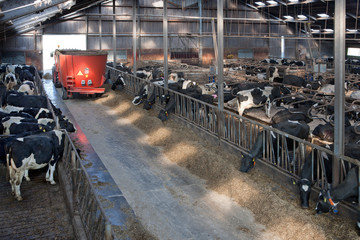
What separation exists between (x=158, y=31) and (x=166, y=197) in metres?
33.8

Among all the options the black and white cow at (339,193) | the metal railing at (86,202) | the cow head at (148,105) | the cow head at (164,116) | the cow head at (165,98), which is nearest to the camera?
the metal railing at (86,202)

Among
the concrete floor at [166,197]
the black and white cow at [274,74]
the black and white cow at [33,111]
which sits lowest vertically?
the concrete floor at [166,197]

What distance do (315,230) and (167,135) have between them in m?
8.02

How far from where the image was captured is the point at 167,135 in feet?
51.1

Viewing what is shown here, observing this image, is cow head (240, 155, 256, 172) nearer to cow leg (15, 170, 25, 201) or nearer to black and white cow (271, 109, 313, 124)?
black and white cow (271, 109, 313, 124)

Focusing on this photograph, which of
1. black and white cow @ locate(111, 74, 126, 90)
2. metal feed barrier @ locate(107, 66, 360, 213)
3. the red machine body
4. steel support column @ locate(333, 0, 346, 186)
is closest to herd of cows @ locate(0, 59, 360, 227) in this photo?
metal feed barrier @ locate(107, 66, 360, 213)

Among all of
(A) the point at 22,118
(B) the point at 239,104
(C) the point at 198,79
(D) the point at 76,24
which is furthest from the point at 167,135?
(D) the point at 76,24

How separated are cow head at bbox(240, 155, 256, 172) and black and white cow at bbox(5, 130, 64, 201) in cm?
461

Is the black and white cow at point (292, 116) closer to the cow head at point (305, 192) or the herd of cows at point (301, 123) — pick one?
the herd of cows at point (301, 123)

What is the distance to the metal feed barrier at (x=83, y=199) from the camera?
6785mm

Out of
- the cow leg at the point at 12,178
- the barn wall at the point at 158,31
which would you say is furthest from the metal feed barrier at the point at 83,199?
the barn wall at the point at 158,31

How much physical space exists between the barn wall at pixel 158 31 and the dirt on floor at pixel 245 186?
980 inches

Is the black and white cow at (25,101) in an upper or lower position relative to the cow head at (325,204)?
upper

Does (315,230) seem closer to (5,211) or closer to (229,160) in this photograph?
(229,160)
